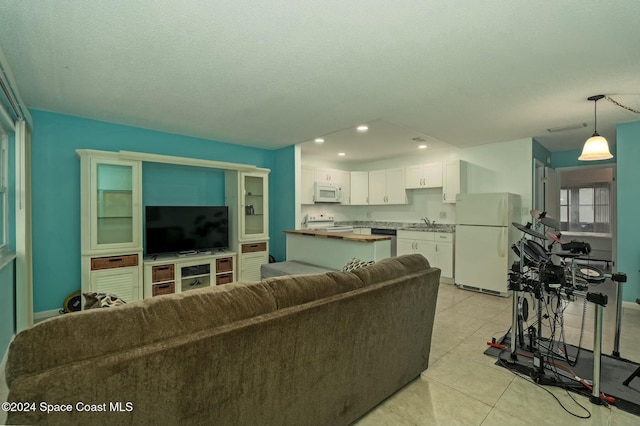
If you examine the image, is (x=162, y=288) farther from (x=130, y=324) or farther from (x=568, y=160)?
(x=568, y=160)

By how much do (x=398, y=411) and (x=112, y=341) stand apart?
1.70 meters

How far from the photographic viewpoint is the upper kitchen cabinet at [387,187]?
6070mm

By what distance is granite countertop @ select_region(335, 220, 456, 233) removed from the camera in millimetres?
5484

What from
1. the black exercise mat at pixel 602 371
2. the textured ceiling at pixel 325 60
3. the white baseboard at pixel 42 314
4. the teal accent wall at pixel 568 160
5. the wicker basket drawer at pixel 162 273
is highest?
the textured ceiling at pixel 325 60

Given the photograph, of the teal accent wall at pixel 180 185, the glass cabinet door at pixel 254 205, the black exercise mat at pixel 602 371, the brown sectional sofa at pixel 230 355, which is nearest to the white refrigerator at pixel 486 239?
the black exercise mat at pixel 602 371

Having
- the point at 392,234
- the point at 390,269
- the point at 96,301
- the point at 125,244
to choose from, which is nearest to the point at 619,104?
the point at 390,269

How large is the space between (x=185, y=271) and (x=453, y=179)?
4.61 m

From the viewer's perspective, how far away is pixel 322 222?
6582mm

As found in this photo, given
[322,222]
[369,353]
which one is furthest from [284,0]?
[322,222]

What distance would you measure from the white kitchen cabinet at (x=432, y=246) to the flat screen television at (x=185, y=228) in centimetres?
324

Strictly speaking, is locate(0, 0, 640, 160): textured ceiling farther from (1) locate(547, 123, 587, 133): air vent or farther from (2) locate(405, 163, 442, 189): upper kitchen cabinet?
(2) locate(405, 163, 442, 189): upper kitchen cabinet

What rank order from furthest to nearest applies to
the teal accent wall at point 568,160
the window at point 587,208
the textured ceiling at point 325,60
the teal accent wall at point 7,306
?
the window at point 587,208 → the teal accent wall at point 568,160 → the teal accent wall at point 7,306 → the textured ceiling at point 325,60

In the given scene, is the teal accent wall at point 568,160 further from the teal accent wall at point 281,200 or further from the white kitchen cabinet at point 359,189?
the teal accent wall at point 281,200

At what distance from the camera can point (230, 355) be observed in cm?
117
